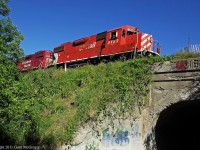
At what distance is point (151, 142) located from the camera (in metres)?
12.7

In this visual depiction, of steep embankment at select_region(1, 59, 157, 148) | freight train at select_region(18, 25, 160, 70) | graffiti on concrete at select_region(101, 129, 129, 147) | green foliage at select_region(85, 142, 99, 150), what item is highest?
freight train at select_region(18, 25, 160, 70)

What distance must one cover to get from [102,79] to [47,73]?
236 inches

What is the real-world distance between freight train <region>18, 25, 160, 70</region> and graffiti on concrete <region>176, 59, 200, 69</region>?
17.9 ft

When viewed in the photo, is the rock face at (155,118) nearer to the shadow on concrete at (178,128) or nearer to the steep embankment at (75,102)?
the shadow on concrete at (178,128)

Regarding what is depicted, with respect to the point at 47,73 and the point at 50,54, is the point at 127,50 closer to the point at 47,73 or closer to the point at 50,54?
the point at 47,73

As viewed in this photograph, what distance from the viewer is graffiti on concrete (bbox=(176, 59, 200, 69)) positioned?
12.2 meters

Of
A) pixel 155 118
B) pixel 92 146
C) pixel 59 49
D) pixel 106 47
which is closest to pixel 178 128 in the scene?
pixel 155 118

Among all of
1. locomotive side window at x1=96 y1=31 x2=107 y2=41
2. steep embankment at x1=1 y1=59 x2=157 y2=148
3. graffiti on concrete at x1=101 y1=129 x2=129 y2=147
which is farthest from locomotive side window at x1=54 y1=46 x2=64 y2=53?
graffiti on concrete at x1=101 y1=129 x2=129 y2=147

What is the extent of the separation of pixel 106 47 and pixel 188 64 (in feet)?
31.5

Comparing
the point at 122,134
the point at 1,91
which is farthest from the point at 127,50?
the point at 1,91

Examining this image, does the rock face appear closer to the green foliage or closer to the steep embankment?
the green foliage

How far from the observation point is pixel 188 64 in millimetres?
12383

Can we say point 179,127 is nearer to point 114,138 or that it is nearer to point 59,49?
point 114,138

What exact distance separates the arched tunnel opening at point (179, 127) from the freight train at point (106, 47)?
5072 mm
